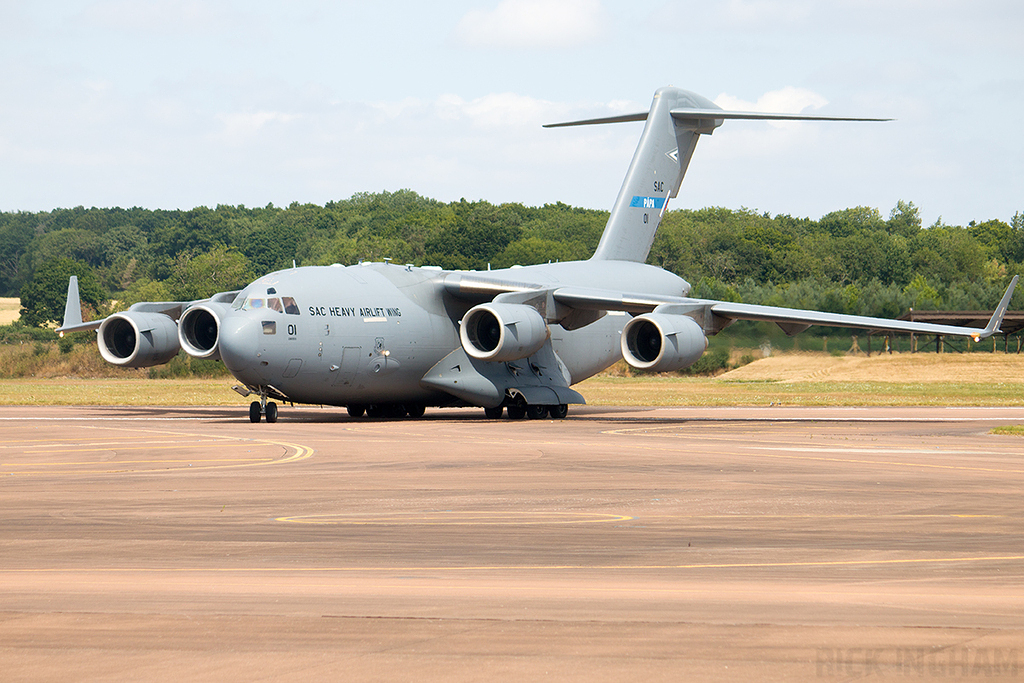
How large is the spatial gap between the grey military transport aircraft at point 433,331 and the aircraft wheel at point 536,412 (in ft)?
0.18

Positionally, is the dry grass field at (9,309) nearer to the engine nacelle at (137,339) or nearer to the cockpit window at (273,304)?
the engine nacelle at (137,339)

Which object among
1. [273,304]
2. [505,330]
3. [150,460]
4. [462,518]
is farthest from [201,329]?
[462,518]

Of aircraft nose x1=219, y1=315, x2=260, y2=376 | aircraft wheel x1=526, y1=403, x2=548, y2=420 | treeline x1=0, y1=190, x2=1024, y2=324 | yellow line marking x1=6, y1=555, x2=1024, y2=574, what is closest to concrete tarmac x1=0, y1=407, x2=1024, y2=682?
yellow line marking x1=6, y1=555, x2=1024, y2=574

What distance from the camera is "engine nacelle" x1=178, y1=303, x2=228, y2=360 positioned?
3088 cm

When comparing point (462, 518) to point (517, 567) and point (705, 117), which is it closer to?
point (517, 567)

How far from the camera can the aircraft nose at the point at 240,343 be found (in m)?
28.2

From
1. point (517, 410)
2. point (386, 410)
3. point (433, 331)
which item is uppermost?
point (433, 331)

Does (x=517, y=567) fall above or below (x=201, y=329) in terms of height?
below

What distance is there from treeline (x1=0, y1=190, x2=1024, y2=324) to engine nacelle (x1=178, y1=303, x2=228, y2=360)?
37587 millimetres

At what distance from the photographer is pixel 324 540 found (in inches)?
427

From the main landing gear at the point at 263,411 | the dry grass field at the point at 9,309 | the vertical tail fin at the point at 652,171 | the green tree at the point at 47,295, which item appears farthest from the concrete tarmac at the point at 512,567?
the dry grass field at the point at 9,309

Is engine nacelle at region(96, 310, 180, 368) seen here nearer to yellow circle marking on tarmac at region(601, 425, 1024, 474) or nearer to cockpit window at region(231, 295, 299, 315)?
cockpit window at region(231, 295, 299, 315)

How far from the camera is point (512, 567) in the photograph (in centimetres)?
941

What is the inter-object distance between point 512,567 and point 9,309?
10583 cm
